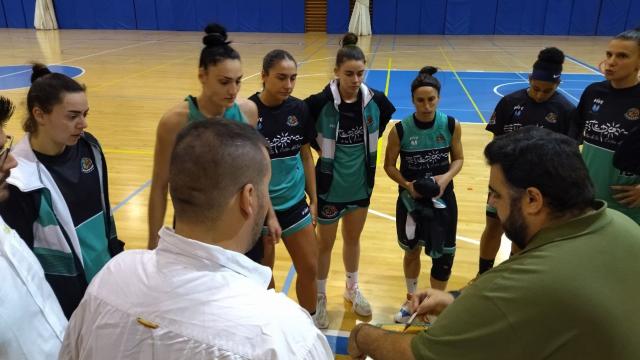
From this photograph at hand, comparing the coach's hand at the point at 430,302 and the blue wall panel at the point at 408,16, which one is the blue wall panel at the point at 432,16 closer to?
the blue wall panel at the point at 408,16

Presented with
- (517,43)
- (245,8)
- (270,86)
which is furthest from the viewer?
(245,8)

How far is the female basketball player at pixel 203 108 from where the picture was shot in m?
2.63


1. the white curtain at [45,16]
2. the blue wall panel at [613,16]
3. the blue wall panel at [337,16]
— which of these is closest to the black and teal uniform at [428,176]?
the blue wall panel at [337,16]

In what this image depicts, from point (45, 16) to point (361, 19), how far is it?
16.2m

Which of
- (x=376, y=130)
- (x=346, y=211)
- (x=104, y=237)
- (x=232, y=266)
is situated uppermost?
(x=232, y=266)

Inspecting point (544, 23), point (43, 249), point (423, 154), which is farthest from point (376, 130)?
point (544, 23)

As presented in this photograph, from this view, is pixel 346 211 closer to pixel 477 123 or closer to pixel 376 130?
pixel 376 130

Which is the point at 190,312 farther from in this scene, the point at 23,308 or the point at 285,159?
the point at 285,159

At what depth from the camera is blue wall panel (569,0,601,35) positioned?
21141 millimetres

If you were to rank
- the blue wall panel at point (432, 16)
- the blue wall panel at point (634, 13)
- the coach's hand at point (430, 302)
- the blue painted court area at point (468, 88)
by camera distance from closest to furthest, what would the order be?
the coach's hand at point (430, 302), the blue painted court area at point (468, 88), the blue wall panel at point (634, 13), the blue wall panel at point (432, 16)

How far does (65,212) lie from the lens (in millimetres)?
2242

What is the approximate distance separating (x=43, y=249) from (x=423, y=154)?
2.44 m

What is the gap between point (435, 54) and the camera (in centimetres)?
1703

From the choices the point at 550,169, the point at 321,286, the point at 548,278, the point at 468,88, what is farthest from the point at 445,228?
the point at 468,88
